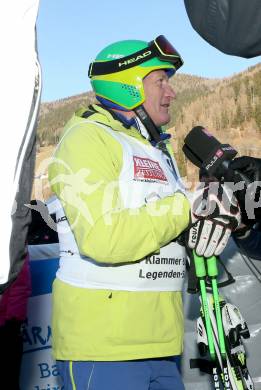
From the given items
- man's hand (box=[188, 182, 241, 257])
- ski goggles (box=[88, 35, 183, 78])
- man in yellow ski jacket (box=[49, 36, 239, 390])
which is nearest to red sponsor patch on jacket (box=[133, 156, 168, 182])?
man in yellow ski jacket (box=[49, 36, 239, 390])

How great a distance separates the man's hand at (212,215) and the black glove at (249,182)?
0.31ft

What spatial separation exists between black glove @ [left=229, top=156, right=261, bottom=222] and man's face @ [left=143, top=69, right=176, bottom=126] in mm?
518

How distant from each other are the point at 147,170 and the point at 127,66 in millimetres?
758

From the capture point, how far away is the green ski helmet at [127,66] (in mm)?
3551

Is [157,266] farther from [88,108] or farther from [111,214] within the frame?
[88,108]

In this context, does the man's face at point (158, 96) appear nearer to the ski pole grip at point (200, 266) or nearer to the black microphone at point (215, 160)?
the black microphone at point (215, 160)

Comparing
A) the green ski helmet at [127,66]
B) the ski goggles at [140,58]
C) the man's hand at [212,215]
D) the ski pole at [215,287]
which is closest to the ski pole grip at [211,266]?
the ski pole at [215,287]

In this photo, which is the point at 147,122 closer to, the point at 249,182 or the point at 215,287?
the point at 249,182

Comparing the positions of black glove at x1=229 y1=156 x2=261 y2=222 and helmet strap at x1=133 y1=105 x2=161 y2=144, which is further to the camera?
helmet strap at x1=133 y1=105 x2=161 y2=144

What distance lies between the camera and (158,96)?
3605 millimetres

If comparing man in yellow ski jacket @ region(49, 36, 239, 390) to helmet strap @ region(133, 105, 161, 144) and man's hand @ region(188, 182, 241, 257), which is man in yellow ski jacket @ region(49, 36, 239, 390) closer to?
man's hand @ region(188, 182, 241, 257)

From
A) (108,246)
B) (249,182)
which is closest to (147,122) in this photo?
(249,182)

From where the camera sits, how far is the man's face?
140 inches

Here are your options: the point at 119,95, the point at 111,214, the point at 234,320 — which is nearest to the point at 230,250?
the point at 234,320
